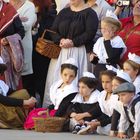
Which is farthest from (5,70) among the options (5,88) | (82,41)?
(82,41)

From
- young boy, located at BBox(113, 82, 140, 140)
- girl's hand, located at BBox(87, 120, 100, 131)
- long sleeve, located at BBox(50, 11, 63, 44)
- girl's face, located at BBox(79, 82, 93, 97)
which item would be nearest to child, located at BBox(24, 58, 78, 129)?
girl's face, located at BBox(79, 82, 93, 97)

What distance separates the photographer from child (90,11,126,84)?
10055 millimetres

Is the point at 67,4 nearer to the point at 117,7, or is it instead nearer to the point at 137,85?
the point at 117,7

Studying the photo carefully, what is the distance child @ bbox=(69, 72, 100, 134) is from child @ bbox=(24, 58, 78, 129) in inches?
5.6

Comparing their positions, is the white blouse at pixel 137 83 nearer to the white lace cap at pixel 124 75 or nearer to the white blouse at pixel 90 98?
the white lace cap at pixel 124 75

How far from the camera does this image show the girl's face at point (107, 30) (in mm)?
10125

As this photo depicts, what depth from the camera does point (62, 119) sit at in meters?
9.55

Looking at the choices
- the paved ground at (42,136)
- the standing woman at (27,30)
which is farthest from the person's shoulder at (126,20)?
the paved ground at (42,136)

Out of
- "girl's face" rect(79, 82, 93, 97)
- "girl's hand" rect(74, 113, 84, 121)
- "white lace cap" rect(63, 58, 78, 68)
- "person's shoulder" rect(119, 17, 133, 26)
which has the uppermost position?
"person's shoulder" rect(119, 17, 133, 26)

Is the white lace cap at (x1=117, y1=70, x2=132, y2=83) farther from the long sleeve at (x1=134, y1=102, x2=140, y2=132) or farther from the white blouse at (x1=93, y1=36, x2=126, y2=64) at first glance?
the white blouse at (x1=93, y1=36, x2=126, y2=64)

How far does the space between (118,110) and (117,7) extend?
7.23 ft

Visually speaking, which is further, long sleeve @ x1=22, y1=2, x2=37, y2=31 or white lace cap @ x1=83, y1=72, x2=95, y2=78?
long sleeve @ x1=22, y1=2, x2=37, y2=31

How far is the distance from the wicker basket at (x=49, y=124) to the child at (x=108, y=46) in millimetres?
1077

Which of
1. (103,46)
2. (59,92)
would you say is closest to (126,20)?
(103,46)
